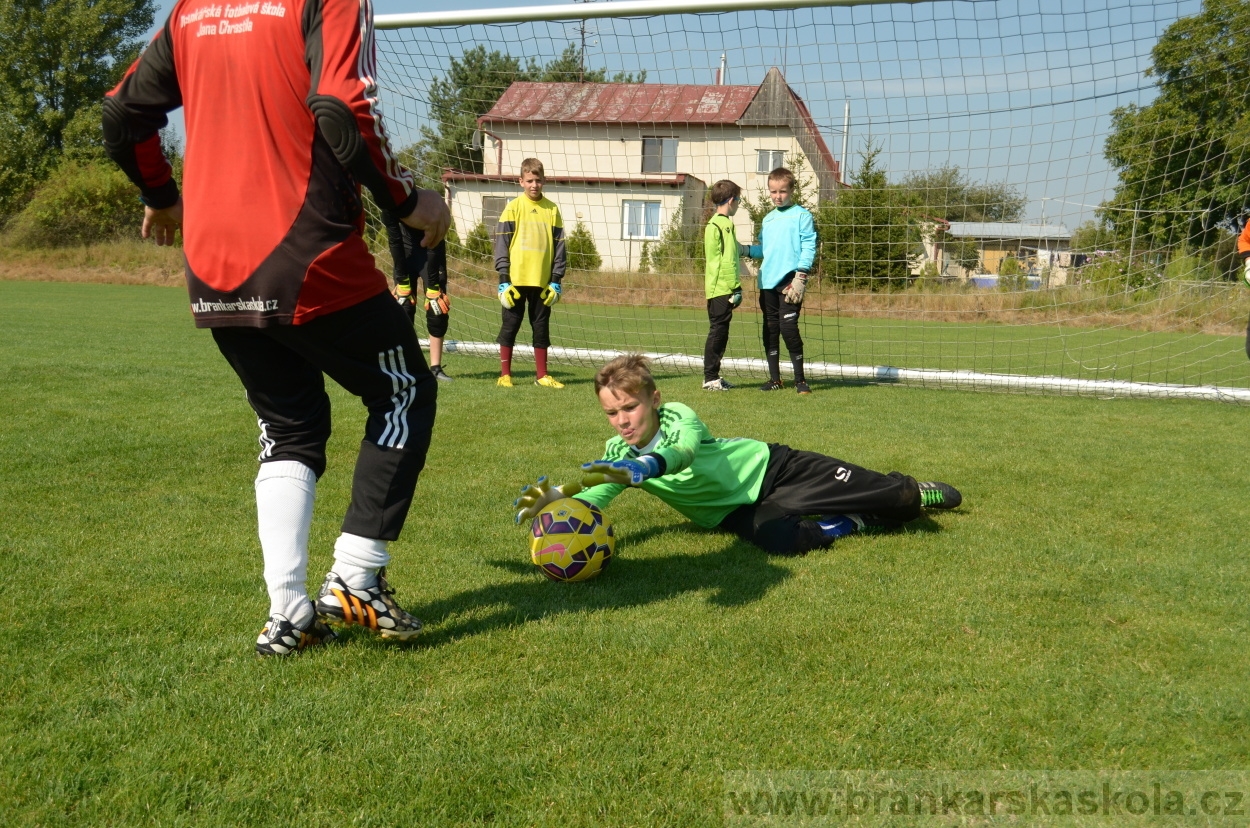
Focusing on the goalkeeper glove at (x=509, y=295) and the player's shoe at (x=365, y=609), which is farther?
the goalkeeper glove at (x=509, y=295)

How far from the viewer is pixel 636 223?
12555mm

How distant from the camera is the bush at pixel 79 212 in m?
33.6

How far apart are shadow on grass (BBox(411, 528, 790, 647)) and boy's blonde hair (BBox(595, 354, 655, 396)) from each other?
29.0 inches

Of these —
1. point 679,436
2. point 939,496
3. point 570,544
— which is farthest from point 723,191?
point 570,544

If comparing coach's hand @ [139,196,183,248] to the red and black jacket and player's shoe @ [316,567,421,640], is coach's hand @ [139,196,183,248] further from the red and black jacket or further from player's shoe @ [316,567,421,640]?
player's shoe @ [316,567,421,640]

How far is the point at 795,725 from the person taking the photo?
249 cm

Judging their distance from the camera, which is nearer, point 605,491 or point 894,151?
point 605,491

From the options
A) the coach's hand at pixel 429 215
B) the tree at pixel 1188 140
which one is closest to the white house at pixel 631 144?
the tree at pixel 1188 140

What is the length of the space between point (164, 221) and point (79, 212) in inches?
1478

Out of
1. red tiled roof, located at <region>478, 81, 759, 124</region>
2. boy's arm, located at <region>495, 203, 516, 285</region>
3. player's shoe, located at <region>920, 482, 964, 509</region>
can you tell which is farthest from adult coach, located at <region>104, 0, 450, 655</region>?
red tiled roof, located at <region>478, 81, 759, 124</region>

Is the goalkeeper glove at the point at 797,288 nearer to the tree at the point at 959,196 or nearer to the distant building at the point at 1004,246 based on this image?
the tree at the point at 959,196

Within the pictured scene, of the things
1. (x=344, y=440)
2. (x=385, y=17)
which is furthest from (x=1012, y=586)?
A: (x=385, y=17)

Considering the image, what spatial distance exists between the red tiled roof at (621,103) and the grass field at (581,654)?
17.6 ft

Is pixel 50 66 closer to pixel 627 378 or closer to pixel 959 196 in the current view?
pixel 959 196
